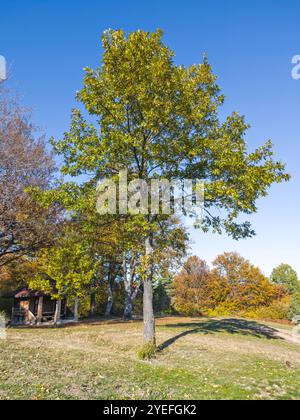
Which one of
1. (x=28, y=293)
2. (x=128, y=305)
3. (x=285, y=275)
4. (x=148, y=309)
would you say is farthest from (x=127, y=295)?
(x=285, y=275)

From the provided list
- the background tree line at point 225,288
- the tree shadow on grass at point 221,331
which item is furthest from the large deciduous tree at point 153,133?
the background tree line at point 225,288

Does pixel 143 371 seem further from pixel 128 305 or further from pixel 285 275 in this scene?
pixel 285 275

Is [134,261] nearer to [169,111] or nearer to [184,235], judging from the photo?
[184,235]

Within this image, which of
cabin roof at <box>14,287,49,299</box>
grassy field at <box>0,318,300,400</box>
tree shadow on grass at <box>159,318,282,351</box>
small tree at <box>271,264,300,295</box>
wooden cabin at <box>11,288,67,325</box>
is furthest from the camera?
small tree at <box>271,264,300,295</box>

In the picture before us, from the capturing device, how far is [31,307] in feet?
125

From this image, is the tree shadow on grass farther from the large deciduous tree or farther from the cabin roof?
the cabin roof

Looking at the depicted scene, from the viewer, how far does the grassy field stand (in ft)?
26.1

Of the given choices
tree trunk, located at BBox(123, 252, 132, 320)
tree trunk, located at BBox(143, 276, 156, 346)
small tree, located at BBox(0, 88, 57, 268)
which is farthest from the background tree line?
tree trunk, located at BBox(143, 276, 156, 346)

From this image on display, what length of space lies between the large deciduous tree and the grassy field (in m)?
2.47

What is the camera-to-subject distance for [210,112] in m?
15.5

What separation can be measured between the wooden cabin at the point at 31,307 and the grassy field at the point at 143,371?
21528 millimetres

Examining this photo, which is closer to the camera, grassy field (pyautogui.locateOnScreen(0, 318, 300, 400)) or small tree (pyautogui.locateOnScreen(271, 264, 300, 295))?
grassy field (pyautogui.locateOnScreen(0, 318, 300, 400))

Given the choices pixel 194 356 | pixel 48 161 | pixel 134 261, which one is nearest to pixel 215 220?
pixel 194 356
